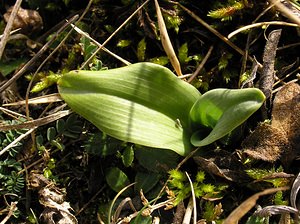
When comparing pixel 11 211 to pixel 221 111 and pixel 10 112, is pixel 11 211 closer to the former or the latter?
pixel 10 112

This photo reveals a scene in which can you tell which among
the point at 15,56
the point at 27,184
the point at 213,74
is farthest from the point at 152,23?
the point at 27,184

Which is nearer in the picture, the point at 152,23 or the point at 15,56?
the point at 152,23

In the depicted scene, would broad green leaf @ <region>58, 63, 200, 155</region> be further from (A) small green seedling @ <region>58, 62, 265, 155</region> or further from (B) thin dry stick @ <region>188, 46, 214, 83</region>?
(B) thin dry stick @ <region>188, 46, 214, 83</region>

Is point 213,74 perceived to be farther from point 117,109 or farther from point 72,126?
point 72,126

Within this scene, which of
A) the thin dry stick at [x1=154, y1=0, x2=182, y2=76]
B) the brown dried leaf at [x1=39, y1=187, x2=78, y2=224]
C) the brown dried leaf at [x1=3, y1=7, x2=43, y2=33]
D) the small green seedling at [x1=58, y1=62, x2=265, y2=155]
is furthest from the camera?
the brown dried leaf at [x1=3, y1=7, x2=43, y2=33]

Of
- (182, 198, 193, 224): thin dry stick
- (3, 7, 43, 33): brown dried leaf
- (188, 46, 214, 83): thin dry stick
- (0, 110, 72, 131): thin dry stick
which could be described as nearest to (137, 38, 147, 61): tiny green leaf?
(188, 46, 214, 83): thin dry stick

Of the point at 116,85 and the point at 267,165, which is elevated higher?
the point at 116,85

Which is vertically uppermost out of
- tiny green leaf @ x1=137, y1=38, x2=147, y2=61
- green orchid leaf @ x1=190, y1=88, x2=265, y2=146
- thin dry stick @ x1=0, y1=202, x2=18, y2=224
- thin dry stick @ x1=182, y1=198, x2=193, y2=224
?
tiny green leaf @ x1=137, y1=38, x2=147, y2=61
